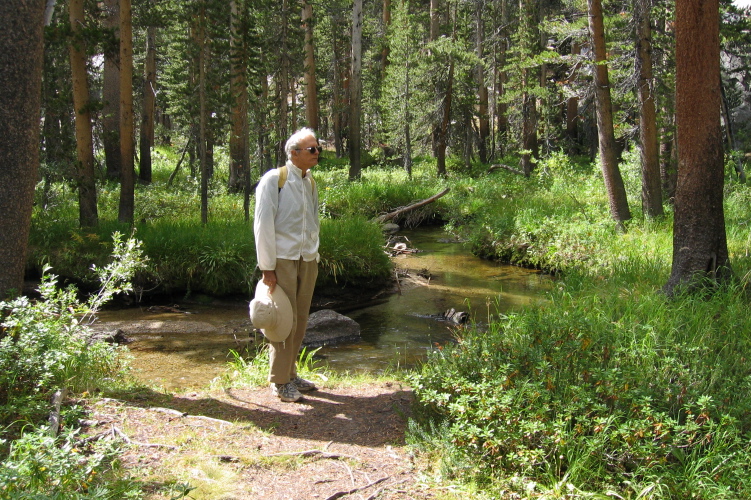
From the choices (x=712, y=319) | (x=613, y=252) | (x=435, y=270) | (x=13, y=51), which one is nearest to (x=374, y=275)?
(x=435, y=270)

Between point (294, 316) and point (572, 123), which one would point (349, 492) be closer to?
point (294, 316)

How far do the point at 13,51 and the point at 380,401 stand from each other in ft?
13.9

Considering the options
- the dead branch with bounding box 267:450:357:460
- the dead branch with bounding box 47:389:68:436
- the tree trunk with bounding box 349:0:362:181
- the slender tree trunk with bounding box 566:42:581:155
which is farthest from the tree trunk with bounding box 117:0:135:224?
the slender tree trunk with bounding box 566:42:581:155

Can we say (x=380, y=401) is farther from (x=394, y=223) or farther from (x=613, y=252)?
(x=394, y=223)

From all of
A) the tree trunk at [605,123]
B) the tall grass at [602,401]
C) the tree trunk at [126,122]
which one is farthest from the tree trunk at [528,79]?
the tall grass at [602,401]

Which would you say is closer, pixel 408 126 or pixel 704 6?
pixel 704 6

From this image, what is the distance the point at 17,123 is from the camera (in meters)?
4.84

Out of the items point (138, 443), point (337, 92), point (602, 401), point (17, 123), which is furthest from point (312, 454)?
point (337, 92)

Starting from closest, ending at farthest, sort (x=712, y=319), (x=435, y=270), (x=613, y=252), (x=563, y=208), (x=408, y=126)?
(x=712, y=319) < (x=613, y=252) < (x=435, y=270) < (x=563, y=208) < (x=408, y=126)

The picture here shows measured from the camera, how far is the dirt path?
3.83 meters

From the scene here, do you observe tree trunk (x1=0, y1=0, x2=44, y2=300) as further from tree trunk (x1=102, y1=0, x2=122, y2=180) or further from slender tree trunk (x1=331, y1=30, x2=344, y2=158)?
slender tree trunk (x1=331, y1=30, x2=344, y2=158)

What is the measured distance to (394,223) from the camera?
A: 19.3m

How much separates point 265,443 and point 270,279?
54.9 inches

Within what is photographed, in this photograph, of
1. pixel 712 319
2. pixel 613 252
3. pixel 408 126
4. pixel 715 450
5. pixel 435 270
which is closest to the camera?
pixel 715 450
